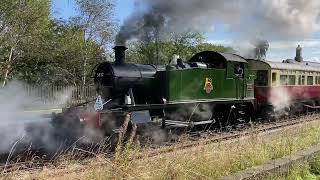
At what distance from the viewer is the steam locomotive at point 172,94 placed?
11.0 m

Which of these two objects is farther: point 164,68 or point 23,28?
point 23,28

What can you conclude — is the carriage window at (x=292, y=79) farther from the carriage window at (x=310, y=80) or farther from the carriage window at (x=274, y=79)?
the carriage window at (x=310, y=80)

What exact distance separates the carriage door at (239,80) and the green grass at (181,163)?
711cm

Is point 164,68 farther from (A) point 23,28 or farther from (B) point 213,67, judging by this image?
(A) point 23,28

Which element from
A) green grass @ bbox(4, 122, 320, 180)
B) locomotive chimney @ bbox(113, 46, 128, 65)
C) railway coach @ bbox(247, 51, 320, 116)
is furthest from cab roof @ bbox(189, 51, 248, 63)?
green grass @ bbox(4, 122, 320, 180)

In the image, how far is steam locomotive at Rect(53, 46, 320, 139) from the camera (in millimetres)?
10977

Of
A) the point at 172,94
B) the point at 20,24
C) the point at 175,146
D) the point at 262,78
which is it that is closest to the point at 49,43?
the point at 20,24

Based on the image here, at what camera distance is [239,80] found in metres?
15.9

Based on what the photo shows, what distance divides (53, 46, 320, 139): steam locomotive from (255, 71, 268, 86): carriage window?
1.33m

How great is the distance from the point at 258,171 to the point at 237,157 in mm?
1071

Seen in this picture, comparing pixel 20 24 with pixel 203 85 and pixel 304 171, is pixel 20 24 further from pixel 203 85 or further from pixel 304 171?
pixel 304 171

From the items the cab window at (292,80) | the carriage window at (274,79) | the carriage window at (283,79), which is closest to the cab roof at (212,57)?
the carriage window at (274,79)

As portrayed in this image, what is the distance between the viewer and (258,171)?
592 centimetres

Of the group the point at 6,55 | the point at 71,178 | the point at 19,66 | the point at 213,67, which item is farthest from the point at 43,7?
the point at 71,178
